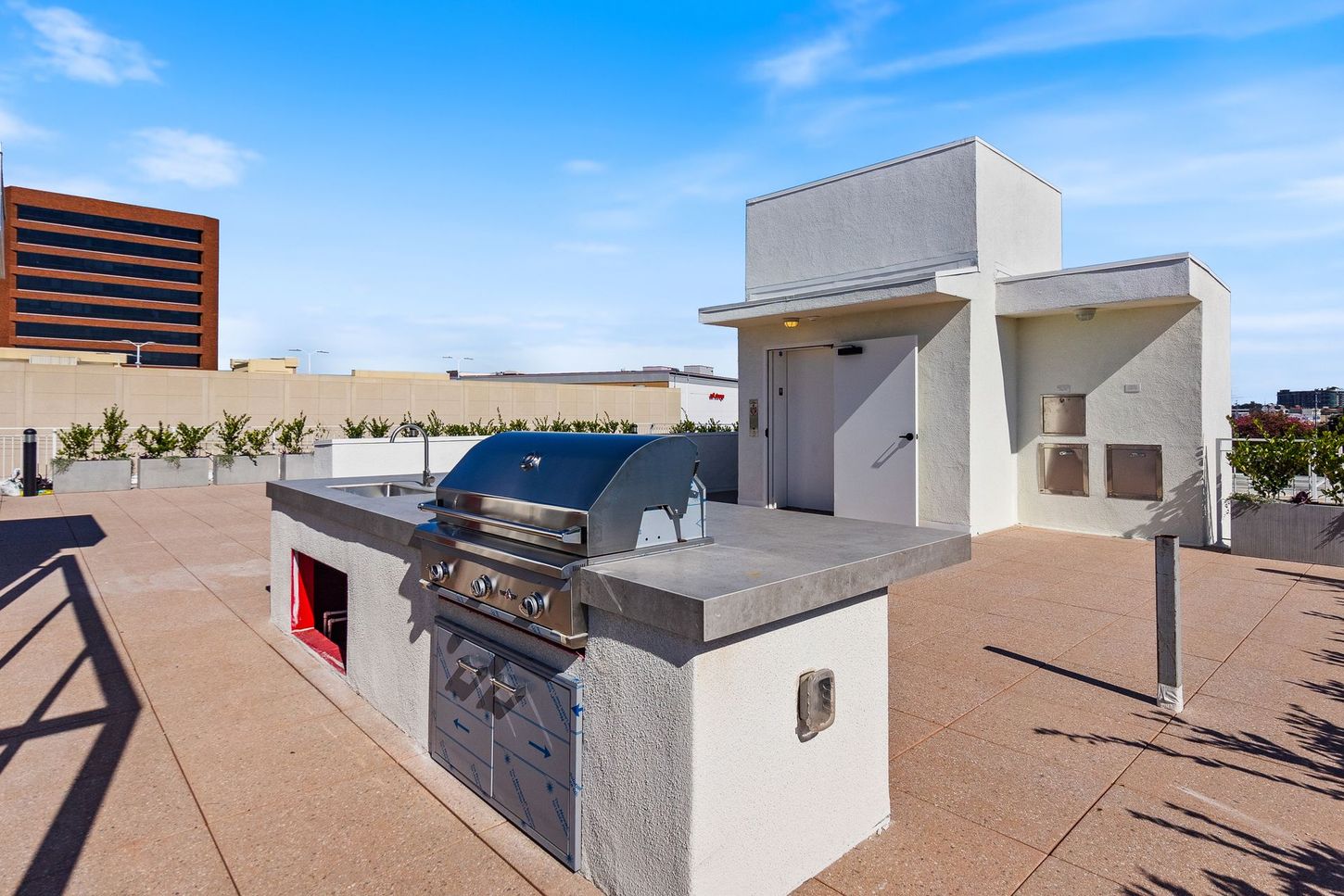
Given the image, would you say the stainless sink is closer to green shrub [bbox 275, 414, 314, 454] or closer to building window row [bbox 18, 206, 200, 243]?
green shrub [bbox 275, 414, 314, 454]

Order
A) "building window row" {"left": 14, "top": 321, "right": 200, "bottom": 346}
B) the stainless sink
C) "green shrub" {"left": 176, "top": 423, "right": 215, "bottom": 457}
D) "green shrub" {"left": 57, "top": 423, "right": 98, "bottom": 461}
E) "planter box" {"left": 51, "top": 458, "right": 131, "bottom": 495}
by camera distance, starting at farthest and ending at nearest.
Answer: "building window row" {"left": 14, "top": 321, "right": 200, "bottom": 346}, "green shrub" {"left": 176, "top": 423, "right": 215, "bottom": 457}, "green shrub" {"left": 57, "top": 423, "right": 98, "bottom": 461}, "planter box" {"left": 51, "top": 458, "right": 131, "bottom": 495}, the stainless sink

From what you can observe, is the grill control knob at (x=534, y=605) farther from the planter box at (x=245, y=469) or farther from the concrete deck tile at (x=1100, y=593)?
the planter box at (x=245, y=469)

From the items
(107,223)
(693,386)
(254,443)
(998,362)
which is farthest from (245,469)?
(107,223)

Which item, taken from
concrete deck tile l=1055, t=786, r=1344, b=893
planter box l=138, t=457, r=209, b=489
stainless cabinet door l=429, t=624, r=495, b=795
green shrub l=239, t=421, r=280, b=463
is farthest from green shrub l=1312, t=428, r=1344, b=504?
planter box l=138, t=457, r=209, b=489

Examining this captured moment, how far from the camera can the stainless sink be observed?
443 centimetres

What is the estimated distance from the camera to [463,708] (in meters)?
2.71

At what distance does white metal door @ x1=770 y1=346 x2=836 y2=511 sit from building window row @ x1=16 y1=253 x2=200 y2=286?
78.4 m

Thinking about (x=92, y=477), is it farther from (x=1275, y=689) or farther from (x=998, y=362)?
(x=1275, y=689)

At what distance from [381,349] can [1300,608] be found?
3949 cm

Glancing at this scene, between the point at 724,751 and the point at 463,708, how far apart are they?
1304mm

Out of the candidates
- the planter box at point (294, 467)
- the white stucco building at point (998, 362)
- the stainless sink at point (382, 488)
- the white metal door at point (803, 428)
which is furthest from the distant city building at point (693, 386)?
the stainless sink at point (382, 488)

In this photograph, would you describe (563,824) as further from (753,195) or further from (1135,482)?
(753,195)

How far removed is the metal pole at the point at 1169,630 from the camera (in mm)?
3457

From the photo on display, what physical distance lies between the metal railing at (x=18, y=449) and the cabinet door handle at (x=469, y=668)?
657 inches
